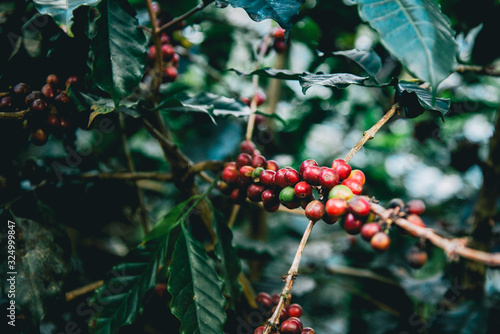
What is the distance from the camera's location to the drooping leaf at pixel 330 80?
0.78 m

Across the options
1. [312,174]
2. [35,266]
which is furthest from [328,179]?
[35,266]

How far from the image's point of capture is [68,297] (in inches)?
43.7

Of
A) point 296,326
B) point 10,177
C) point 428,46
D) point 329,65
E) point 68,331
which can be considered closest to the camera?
point 428,46

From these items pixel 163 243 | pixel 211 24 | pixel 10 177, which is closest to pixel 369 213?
pixel 163 243

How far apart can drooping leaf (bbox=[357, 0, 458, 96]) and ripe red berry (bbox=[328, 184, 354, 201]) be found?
0.25 metres

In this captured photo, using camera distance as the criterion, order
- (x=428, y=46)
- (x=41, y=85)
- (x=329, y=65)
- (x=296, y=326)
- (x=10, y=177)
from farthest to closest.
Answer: (x=329, y=65) < (x=10, y=177) < (x=41, y=85) < (x=296, y=326) < (x=428, y=46)

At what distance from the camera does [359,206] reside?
63cm

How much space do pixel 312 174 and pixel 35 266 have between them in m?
0.89

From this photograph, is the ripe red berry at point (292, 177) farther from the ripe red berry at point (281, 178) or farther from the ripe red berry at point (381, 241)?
the ripe red berry at point (381, 241)

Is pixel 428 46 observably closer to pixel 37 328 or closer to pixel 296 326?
pixel 296 326

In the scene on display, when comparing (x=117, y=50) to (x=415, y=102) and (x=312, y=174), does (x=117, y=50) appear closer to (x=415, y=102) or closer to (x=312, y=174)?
(x=312, y=174)

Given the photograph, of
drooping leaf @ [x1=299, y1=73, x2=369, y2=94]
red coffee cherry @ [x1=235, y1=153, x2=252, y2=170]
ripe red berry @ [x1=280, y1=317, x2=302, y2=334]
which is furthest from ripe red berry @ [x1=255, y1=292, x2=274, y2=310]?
drooping leaf @ [x1=299, y1=73, x2=369, y2=94]

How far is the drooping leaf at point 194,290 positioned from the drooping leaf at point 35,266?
404 mm

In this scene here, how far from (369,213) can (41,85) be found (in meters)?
1.07
